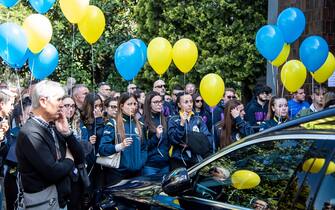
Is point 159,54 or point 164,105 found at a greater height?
point 159,54

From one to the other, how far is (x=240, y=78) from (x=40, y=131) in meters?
11.9

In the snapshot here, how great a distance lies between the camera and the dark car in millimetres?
3164

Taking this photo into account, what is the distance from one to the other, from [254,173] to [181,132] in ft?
12.2

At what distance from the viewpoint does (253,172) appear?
3.72m

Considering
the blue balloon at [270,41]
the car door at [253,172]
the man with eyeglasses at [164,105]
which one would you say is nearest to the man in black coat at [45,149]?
the car door at [253,172]

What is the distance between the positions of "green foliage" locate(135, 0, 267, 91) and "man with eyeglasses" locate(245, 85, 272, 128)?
6193mm

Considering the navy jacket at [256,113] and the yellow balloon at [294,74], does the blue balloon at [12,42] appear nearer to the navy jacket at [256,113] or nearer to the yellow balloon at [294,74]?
the navy jacket at [256,113]

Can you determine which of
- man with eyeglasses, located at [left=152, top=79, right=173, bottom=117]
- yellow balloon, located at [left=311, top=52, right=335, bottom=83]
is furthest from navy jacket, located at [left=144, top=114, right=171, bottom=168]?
yellow balloon, located at [left=311, top=52, right=335, bottom=83]

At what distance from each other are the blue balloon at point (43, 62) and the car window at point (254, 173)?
5431 mm

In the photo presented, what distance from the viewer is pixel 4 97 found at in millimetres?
6180

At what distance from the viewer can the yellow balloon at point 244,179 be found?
145 inches

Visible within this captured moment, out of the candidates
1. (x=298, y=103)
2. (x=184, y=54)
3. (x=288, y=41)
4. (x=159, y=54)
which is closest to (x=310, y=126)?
(x=159, y=54)

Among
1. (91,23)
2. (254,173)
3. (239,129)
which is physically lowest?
(254,173)

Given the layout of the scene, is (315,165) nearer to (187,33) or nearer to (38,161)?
(38,161)
